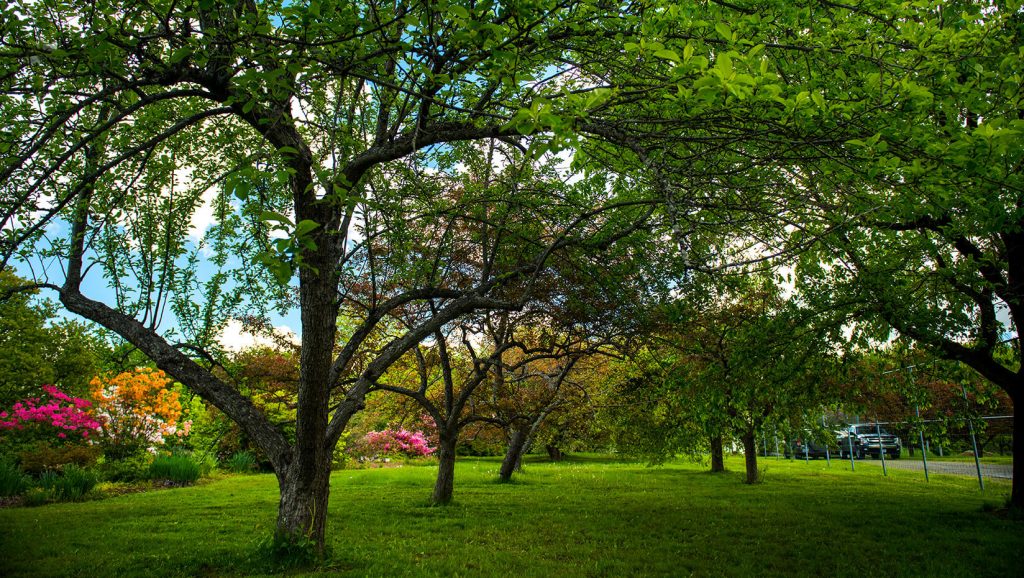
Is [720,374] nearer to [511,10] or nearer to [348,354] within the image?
[348,354]

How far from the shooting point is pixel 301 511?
6.52m

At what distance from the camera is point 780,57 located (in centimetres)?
634

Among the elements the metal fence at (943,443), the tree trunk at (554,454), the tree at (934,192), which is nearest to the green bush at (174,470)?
the metal fence at (943,443)

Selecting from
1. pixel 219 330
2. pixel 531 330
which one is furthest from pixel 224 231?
pixel 531 330

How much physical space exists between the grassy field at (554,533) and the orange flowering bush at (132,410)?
3.65 meters

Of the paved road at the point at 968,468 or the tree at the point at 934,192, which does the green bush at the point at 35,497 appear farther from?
the paved road at the point at 968,468

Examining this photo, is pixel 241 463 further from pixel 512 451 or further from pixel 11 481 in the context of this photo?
pixel 512 451

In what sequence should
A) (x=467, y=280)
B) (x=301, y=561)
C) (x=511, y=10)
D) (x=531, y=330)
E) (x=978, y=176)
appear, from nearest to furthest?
(x=511, y=10) < (x=978, y=176) < (x=301, y=561) < (x=467, y=280) < (x=531, y=330)

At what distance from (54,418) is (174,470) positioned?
341 cm

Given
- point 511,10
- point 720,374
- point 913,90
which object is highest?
point 511,10

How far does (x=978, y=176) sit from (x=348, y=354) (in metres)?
6.97

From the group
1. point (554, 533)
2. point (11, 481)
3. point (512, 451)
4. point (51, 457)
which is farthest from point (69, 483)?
point (554, 533)

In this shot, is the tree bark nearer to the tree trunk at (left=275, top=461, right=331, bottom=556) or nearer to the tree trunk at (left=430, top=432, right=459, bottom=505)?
the tree trunk at (left=430, top=432, right=459, bottom=505)

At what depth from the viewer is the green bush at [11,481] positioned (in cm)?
1163
